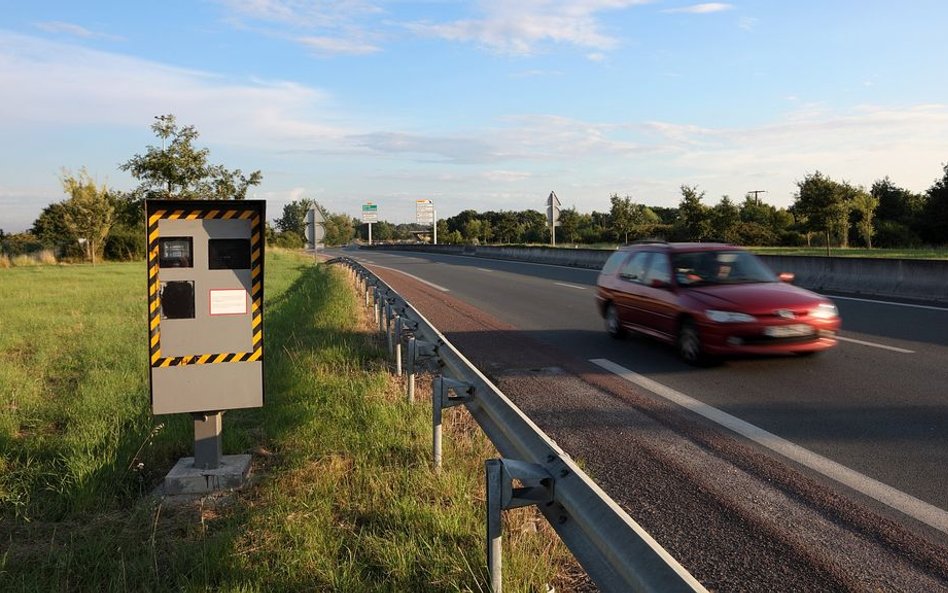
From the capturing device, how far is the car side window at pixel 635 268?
32.7ft

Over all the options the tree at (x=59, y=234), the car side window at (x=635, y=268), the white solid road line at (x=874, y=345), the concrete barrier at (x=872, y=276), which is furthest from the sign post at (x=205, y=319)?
the tree at (x=59, y=234)

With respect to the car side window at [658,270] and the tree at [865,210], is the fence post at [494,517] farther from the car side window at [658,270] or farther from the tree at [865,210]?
the tree at [865,210]

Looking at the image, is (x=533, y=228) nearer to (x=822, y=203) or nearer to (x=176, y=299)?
(x=822, y=203)

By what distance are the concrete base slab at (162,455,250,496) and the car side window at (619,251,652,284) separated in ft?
22.3

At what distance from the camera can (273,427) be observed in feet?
18.8

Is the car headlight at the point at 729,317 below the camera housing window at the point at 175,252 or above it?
below

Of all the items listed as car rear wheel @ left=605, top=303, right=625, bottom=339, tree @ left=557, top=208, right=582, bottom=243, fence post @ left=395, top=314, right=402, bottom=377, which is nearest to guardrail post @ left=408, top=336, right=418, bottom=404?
fence post @ left=395, top=314, right=402, bottom=377

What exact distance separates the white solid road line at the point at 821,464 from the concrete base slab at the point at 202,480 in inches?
154

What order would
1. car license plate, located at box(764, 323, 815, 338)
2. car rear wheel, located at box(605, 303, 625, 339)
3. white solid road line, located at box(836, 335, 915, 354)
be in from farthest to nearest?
1. car rear wheel, located at box(605, 303, 625, 339)
2. white solid road line, located at box(836, 335, 915, 354)
3. car license plate, located at box(764, 323, 815, 338)

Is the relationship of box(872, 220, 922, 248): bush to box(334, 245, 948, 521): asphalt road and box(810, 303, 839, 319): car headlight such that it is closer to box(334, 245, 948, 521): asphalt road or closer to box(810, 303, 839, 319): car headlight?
box(334, 245, 948, 521): asphalt road

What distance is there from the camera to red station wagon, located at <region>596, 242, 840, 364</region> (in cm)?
782

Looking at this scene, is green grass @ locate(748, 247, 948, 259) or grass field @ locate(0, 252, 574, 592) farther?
green grass @ locate(748, 247, 948, 259)

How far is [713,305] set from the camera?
8.09 meters

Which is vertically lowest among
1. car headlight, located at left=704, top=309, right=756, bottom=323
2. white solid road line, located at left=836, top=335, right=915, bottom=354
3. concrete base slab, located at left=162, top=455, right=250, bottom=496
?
concrete base slab, located at left=162, top=455, right=250, bottom=496
